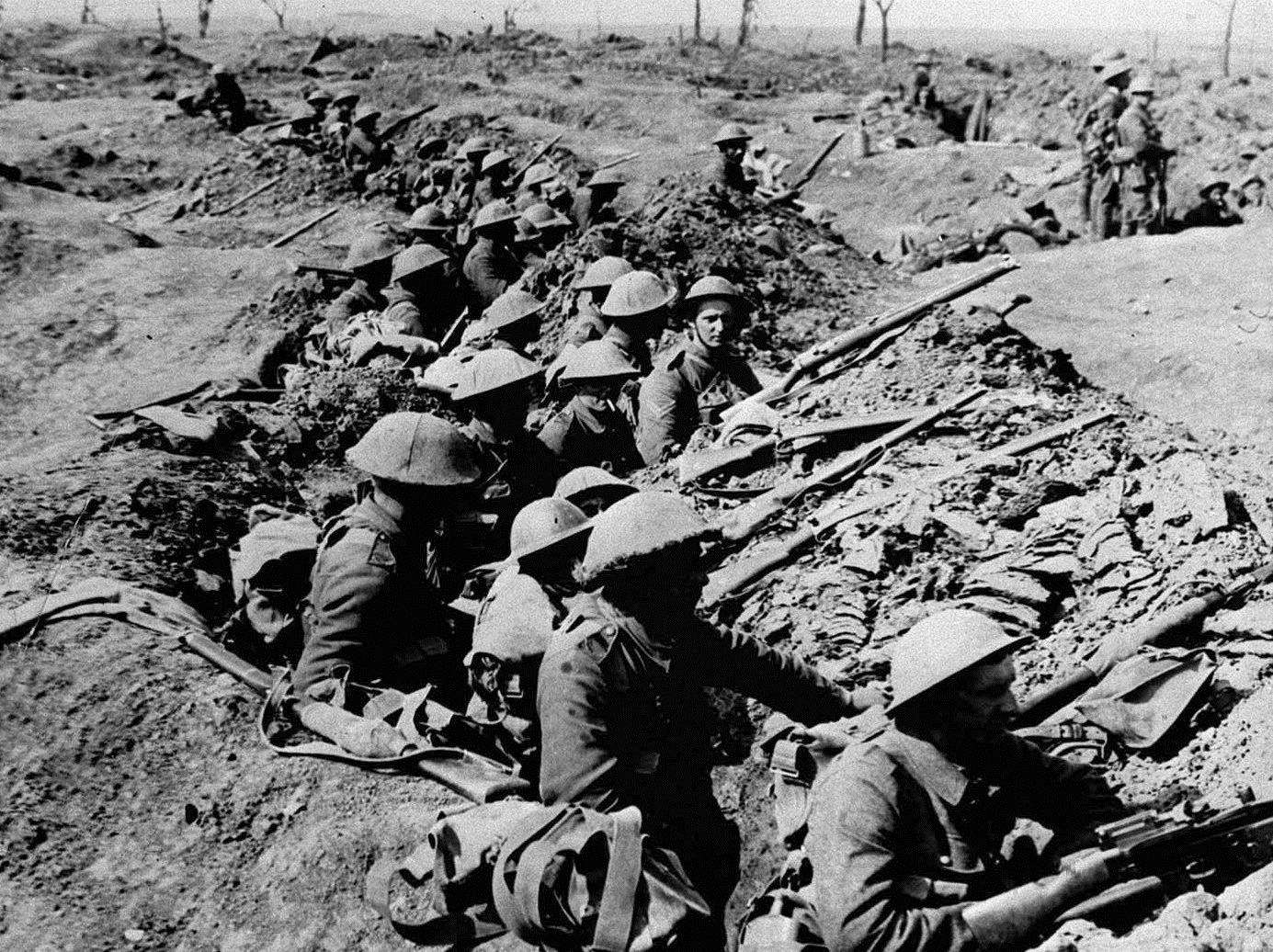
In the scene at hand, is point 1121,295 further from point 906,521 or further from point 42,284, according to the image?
point 42,284

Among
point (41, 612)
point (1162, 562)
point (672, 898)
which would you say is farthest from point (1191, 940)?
point (41, 612)

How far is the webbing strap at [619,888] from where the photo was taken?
2.95m

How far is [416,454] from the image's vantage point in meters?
4.88

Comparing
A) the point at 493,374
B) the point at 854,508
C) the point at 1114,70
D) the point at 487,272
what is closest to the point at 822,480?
the point at 854,508

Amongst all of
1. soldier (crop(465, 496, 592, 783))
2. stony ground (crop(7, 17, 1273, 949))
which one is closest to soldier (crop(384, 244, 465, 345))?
stony ground (crop(7, 17, 1273, 949))

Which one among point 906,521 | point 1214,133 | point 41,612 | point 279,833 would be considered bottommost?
point 279,833

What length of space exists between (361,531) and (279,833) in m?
1.26

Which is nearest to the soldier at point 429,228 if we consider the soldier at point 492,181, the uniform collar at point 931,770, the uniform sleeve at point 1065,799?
the soldier at point 492,181

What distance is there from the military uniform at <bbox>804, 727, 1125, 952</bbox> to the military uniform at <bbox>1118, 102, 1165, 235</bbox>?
39.9 ft

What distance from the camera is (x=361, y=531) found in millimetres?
4664

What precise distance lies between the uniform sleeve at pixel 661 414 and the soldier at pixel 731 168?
16.3 ft

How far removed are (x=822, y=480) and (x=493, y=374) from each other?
2076 millimetres

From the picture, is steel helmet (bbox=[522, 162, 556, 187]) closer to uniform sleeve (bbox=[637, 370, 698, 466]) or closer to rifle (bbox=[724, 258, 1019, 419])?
rifle (bbox=[724, 258, 1019, 419])

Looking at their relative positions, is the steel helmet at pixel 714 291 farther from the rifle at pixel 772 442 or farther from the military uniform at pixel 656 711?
the military uniform at pixel 656 711
